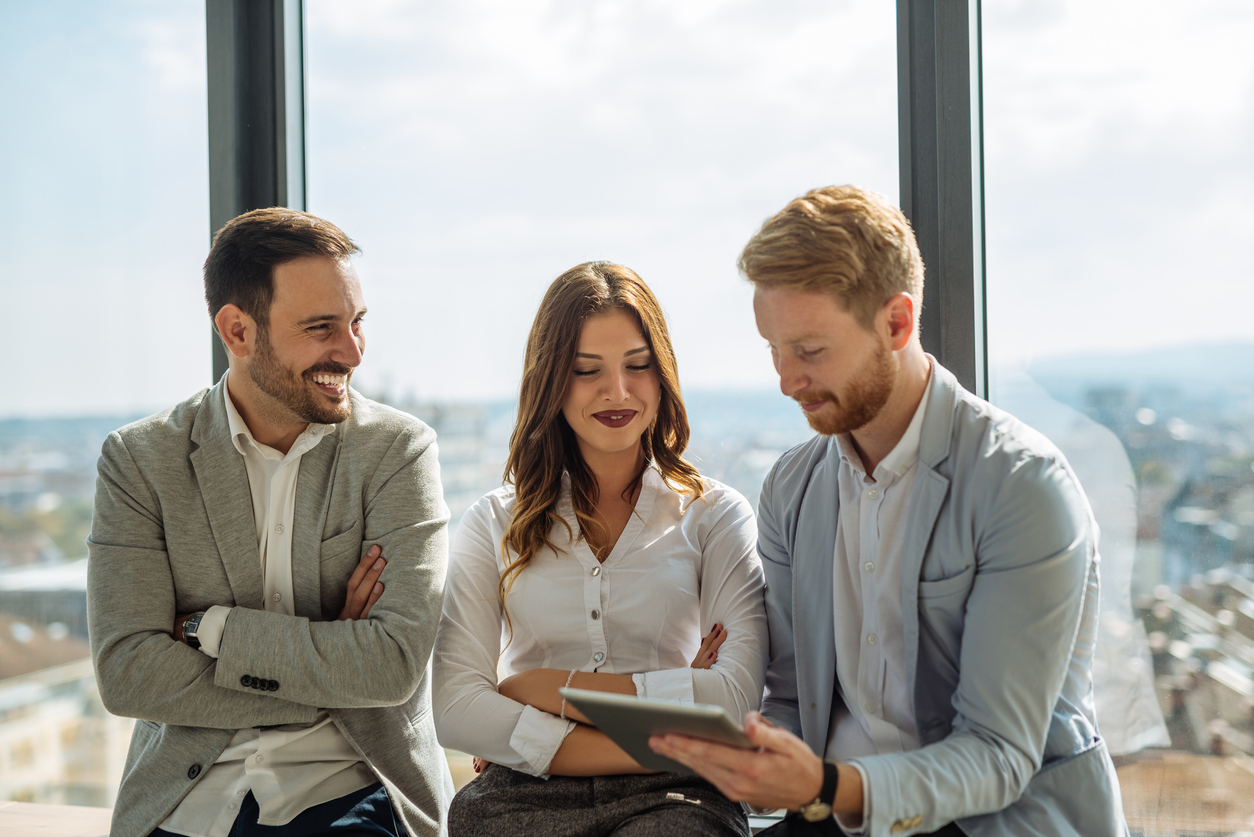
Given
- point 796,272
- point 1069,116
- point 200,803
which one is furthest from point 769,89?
point 200,803

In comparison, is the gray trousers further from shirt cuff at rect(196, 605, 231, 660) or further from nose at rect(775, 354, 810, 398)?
nose at rect(775, 354, 810, 398)

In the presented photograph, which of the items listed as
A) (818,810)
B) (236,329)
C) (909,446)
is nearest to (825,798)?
(818,810)

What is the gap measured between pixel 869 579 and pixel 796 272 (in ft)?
2.01

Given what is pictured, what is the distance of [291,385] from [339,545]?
1.23ft

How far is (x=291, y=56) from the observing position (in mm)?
2607

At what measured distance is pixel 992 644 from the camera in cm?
145

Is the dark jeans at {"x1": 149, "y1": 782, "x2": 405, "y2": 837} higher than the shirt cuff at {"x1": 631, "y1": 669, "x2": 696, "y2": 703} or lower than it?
lower

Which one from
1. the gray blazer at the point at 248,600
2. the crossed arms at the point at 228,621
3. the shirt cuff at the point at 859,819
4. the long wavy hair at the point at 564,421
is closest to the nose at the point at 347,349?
the gray blazer at the point at 248,600

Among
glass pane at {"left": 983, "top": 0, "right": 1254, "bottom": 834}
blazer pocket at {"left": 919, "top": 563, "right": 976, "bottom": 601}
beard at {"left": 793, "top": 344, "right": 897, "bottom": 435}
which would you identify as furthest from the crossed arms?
glass pane at {"left": 983, "top": 0, "right": 1254, "bottom": 834}

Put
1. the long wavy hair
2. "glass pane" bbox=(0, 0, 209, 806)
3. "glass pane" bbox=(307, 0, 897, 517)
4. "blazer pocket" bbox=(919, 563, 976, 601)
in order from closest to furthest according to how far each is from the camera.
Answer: "blazer pocket" bbox=(919, 563, 976, 601) → the long wavy hair → "glass pane" bbox=(307, 0, 897, 517) → "glass pane" bbox=(0, 0, 209, 806)

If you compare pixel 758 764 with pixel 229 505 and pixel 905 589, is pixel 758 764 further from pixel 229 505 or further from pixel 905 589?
pixel 229 505

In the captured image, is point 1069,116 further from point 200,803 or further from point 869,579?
point 200,803

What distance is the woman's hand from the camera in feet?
6.07

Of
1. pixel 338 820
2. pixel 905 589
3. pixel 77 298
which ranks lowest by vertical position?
pixel 338 820
